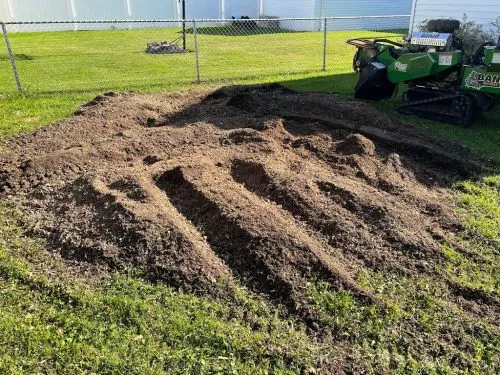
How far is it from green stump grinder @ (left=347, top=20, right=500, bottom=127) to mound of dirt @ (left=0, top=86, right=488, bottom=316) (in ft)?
2.86

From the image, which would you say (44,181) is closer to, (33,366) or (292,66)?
(33,366)

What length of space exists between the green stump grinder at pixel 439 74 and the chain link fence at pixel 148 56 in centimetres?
328

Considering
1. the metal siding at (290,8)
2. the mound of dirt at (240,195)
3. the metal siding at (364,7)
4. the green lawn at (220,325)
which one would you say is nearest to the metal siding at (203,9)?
the metal siding at (290,8)

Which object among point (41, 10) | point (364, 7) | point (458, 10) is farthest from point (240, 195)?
point (364, 7)

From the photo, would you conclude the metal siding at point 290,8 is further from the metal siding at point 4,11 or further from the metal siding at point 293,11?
the metal siding at point 4,11

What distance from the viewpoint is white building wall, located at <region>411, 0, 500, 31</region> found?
12.7m

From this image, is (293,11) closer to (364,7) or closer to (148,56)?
(364,7)

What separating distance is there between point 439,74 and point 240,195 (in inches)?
186

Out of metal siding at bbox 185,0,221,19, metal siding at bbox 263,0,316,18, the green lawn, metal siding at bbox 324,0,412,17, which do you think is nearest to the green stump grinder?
the green lawn

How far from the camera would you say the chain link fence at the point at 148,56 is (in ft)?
34.8

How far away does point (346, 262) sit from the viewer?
382cm

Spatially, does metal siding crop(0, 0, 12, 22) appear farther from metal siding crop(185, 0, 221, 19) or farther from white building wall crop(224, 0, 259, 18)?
white building wall crop(224, 0, 259, 18)

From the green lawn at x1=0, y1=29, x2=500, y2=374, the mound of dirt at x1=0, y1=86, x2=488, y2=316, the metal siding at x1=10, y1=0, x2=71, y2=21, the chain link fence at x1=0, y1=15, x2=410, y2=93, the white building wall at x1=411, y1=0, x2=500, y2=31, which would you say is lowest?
the chain link fence at x1=0, y1=15, x2=410, y2=93

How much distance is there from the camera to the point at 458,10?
1339 centimetres
